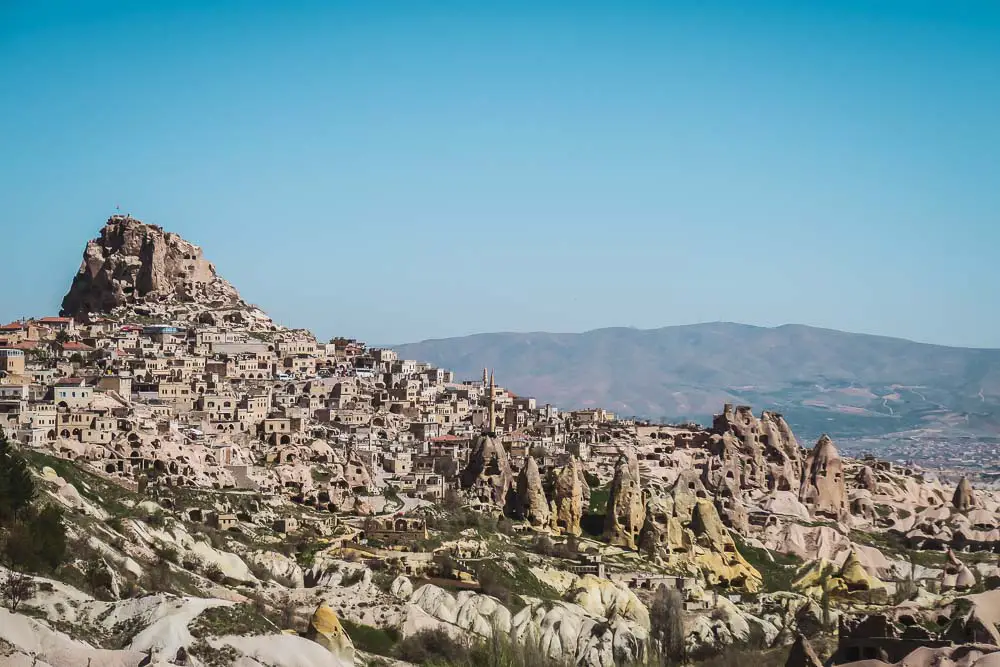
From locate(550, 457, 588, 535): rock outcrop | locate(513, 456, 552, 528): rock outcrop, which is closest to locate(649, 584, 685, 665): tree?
locate(513, 456, 552, 528): rock outcrop

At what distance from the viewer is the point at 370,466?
86688mm

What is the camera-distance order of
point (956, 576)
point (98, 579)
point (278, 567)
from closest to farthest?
point (98, 579) → point (278, 567) → point (956, 576)

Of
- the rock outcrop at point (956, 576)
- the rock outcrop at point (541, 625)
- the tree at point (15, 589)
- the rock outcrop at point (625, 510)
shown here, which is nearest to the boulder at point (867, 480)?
the rock outcrop at point (956, 576)

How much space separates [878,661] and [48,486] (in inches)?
1254

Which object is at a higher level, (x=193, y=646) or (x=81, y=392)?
(x=81, y=392)

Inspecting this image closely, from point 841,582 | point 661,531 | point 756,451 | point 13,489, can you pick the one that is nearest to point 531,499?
point 661,531

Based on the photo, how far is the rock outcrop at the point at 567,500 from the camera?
83.2 meters

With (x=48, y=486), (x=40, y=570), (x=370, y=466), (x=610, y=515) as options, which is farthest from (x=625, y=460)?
(x=40, y=570)

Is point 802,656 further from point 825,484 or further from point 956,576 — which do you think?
point 825,484

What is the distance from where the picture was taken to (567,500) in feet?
277

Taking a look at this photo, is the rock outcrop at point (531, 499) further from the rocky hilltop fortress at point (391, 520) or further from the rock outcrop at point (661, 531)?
the rock outcrop at point (661, 531)

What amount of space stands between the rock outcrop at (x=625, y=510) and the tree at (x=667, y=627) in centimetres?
1141

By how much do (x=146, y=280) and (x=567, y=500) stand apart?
56.1 m

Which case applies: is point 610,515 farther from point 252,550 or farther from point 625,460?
point 252,550
